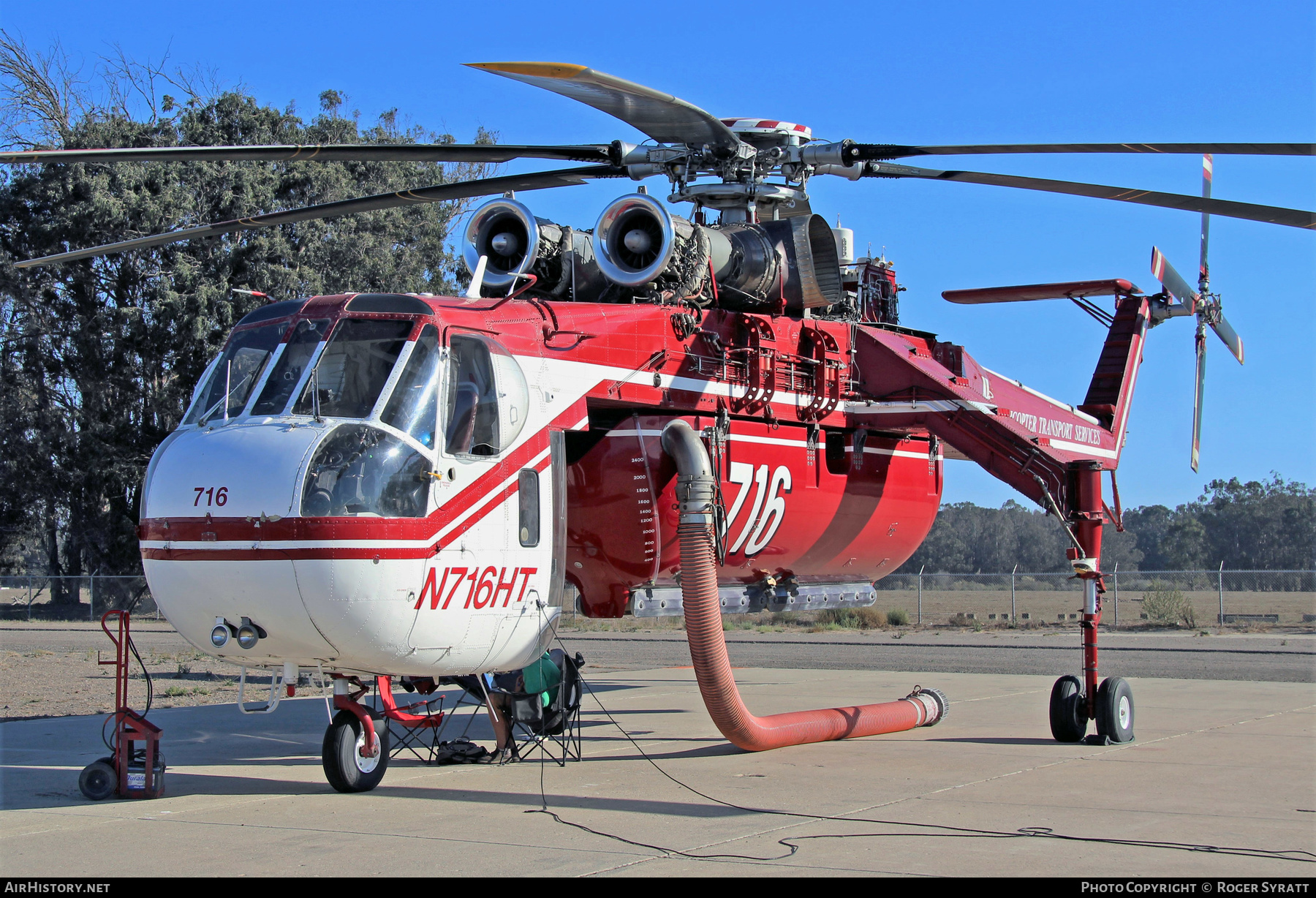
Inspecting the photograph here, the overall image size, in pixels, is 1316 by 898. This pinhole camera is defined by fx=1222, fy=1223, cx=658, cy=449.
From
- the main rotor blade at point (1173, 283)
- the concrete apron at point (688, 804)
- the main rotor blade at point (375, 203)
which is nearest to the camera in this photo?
the concrete apron at point (688, 804)

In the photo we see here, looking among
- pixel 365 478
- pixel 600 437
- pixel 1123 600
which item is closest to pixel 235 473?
pixel 365 478

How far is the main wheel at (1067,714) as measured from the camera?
1246cm

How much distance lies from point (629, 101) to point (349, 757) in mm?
5777

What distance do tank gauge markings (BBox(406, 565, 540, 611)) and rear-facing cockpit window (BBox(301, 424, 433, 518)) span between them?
54 cm

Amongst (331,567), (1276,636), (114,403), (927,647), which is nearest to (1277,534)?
(1276,636)

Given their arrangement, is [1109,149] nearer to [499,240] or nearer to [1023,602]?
[499,240]

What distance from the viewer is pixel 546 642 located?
997 cm

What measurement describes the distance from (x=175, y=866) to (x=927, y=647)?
77.8 ft

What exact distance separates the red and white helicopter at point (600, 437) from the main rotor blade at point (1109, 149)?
3 cm

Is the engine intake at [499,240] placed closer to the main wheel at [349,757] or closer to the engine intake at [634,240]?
the engine intake at [634,240]

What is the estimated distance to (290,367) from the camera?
9.05 meters

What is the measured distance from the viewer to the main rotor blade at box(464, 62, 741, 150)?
8.15m

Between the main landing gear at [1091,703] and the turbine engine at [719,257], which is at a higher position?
the turbine engine at [719,257]

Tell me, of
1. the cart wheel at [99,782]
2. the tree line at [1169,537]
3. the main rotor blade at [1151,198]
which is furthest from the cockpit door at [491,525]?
the tree line at [1169,537]
